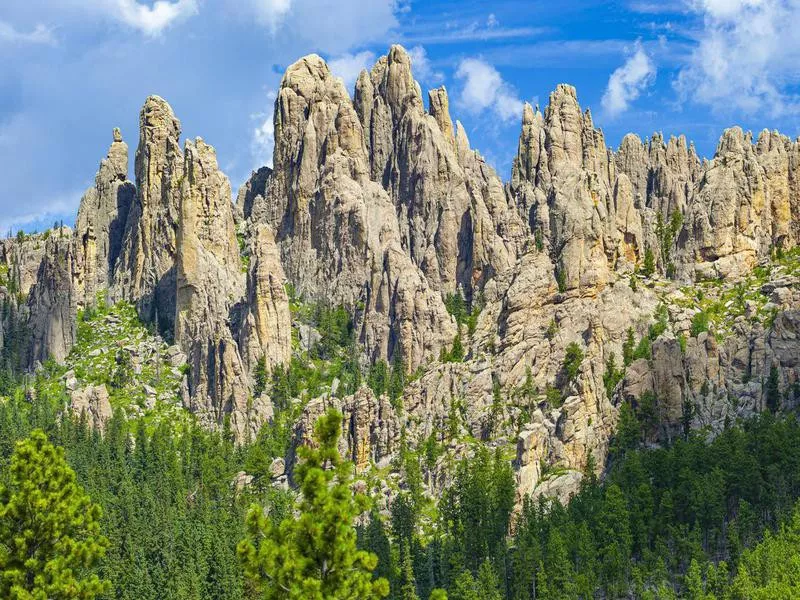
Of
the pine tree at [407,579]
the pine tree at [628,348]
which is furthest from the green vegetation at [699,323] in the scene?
the pine tree at [407,579]

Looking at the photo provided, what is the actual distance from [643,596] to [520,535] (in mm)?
31501

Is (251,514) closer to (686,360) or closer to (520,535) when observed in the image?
(520,535)

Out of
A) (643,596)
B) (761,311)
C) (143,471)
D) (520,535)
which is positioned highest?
(761,311)

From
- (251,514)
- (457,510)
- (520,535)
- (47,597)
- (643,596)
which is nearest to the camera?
(251,514)

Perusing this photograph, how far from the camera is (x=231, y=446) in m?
191

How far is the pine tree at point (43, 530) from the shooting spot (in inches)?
2154

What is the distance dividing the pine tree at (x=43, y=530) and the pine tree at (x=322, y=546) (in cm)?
1106

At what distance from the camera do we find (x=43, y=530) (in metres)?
56.0

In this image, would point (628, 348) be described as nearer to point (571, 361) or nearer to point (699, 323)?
point (571, 361)

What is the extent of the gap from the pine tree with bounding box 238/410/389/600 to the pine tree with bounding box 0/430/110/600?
11.1m

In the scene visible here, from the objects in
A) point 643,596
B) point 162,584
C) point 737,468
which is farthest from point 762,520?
point 162,584

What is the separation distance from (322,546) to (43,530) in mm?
16070

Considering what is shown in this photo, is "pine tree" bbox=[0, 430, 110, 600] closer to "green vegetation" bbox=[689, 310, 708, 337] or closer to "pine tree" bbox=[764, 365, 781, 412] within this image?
"pine tree" bbox=[764, 365, 781, 412]

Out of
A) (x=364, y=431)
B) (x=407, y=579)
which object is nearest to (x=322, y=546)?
(x=407, y=579)
